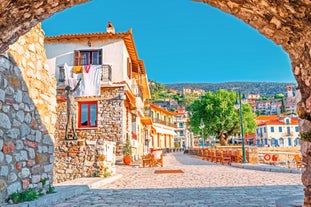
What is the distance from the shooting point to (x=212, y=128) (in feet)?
127

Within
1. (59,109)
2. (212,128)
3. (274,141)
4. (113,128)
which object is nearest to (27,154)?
(113,128)

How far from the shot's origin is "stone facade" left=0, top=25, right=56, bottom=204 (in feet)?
15.4

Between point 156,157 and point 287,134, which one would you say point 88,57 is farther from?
point 287,134

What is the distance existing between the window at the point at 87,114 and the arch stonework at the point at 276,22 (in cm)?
1525

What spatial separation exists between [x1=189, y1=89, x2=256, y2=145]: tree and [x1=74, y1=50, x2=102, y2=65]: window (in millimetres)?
23021

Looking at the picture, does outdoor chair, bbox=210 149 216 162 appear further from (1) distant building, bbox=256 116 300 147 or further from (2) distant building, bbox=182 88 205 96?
(2) distant building, bbox=182 88 205 96

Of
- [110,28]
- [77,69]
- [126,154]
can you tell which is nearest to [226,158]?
[126,154]

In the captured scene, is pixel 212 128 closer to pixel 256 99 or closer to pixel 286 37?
pixel 286 37

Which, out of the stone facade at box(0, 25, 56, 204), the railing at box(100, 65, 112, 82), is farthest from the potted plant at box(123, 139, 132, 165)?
the stone facade at box(0, 25, 56, 204)

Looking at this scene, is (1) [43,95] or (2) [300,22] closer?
(2) [300,22]

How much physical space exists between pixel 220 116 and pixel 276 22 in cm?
3625

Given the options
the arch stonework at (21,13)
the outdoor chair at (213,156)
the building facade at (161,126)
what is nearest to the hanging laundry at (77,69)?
the outdoor chair at (213,156)

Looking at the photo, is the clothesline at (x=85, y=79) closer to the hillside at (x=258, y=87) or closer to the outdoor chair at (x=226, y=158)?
the outdoor chair at (x=226, y=158)

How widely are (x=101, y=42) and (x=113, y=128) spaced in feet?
18.3
